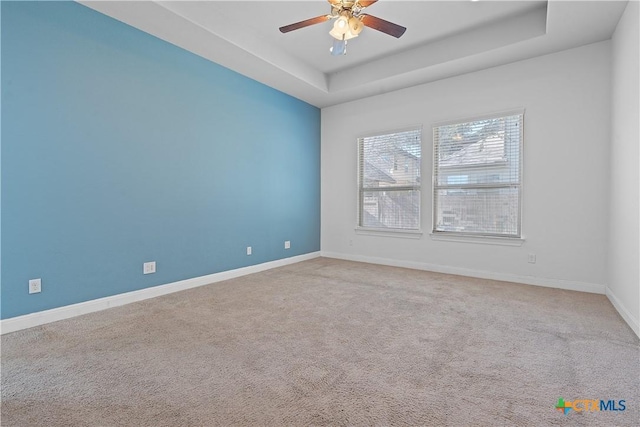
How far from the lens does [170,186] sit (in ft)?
11.6

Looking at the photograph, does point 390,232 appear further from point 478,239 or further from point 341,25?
point 341,25

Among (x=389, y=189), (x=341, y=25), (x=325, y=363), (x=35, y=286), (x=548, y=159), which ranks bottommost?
(x=325, y=363)

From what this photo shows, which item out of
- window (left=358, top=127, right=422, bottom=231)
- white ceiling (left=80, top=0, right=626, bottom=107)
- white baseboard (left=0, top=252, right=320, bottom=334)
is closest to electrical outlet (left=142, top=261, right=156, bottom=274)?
white baseboard (left=0, top=252, right=320, bottom=334)

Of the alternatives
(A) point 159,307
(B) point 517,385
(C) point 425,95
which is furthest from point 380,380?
(C) point 425,95

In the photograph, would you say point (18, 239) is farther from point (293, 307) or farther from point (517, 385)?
point (517, 385)

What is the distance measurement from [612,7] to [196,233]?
15.9 feet

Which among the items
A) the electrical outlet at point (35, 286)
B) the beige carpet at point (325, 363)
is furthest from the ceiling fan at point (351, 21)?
the electrical outlet at point (35, 286)

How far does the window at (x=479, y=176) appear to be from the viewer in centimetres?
402

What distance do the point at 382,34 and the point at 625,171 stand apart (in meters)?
2.89

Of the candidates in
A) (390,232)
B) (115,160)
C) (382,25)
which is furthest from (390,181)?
(115,160)

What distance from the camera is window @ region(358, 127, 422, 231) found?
489 centimetres

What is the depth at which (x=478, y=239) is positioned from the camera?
4.28 metres

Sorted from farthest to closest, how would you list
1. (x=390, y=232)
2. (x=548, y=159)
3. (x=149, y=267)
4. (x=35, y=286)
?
(x=390, y=232), (x=548, y=159), (x=149, y=267), (x=35, y=286)

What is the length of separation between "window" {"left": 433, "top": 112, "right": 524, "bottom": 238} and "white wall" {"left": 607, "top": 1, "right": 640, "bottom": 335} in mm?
934
